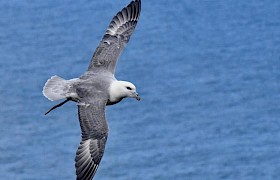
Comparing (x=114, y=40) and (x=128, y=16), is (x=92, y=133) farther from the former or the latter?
(x=128, y=16)

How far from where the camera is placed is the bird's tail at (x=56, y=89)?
640 inches

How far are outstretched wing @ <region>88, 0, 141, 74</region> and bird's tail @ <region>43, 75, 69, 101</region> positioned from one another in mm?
776

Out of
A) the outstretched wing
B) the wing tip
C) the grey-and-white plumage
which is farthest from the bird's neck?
the wing tip

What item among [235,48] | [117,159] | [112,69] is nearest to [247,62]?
[235,48]

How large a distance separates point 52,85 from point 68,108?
23.3m

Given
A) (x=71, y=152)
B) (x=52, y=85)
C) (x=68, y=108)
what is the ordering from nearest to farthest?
(x=52, y=85)
(x=71, y=152)
(x=68, y=108)

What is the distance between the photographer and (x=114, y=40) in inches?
713

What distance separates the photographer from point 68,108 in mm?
39875

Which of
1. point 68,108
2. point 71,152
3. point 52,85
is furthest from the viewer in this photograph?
point 68,108

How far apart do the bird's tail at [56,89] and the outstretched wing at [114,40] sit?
78cm

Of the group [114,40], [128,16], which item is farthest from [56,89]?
[128,16]

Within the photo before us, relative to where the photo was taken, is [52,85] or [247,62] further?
[247,62]

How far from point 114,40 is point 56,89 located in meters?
2.06

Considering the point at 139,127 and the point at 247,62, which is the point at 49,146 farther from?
the point at 247,62
